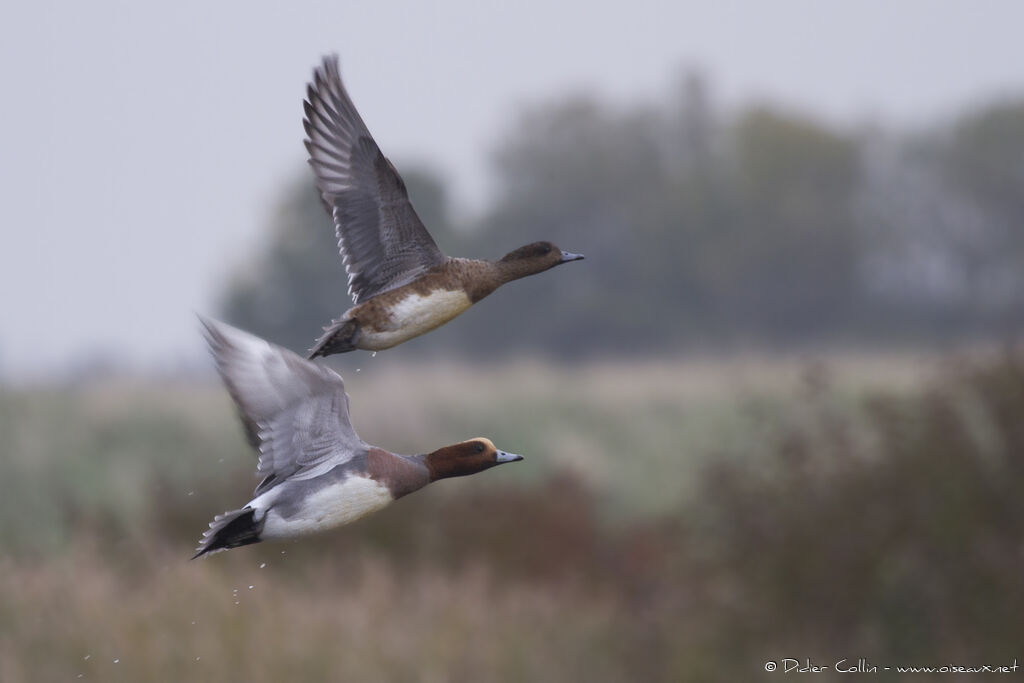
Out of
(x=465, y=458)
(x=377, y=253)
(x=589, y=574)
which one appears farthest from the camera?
(x=589, y=574)

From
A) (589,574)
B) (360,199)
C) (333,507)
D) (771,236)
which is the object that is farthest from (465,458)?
(771,236)

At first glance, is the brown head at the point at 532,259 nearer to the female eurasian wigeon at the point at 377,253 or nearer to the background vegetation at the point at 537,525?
the female eurasian wigeon at the point at 377,253

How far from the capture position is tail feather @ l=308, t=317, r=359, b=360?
311 cm

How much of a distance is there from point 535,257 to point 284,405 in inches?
25.6

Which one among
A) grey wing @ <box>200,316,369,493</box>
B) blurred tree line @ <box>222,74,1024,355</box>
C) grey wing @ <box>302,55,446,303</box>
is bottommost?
blurred tree line @ <box>222,74,1024,355</box>

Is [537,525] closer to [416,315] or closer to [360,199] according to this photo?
[360,199]

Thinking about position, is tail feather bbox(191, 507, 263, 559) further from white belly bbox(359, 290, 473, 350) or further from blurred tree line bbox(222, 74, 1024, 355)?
blurred tree line bbox(222, 74, 1024, 355)

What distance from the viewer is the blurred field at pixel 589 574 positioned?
10742 mm

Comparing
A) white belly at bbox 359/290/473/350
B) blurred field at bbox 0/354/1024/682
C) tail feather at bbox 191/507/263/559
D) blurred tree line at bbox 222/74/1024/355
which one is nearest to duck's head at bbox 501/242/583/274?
white belly at bbox 359/290/473/350

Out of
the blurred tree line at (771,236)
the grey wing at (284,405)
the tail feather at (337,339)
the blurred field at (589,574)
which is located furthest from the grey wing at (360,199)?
the blurred tree line at (771,236)

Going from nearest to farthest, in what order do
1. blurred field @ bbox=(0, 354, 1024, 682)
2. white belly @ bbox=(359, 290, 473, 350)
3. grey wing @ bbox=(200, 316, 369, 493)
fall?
1. grey wing @ bbox=(200, 316, 369, 493)
2. white belly @ bbox=(359, 290, 473, 350)
3. blurred field @ bbox=(0, 354, 1024, 682)

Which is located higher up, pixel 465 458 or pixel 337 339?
pixel 337 339

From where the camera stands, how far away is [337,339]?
315cm

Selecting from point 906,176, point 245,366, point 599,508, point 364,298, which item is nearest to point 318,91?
point 364,298
